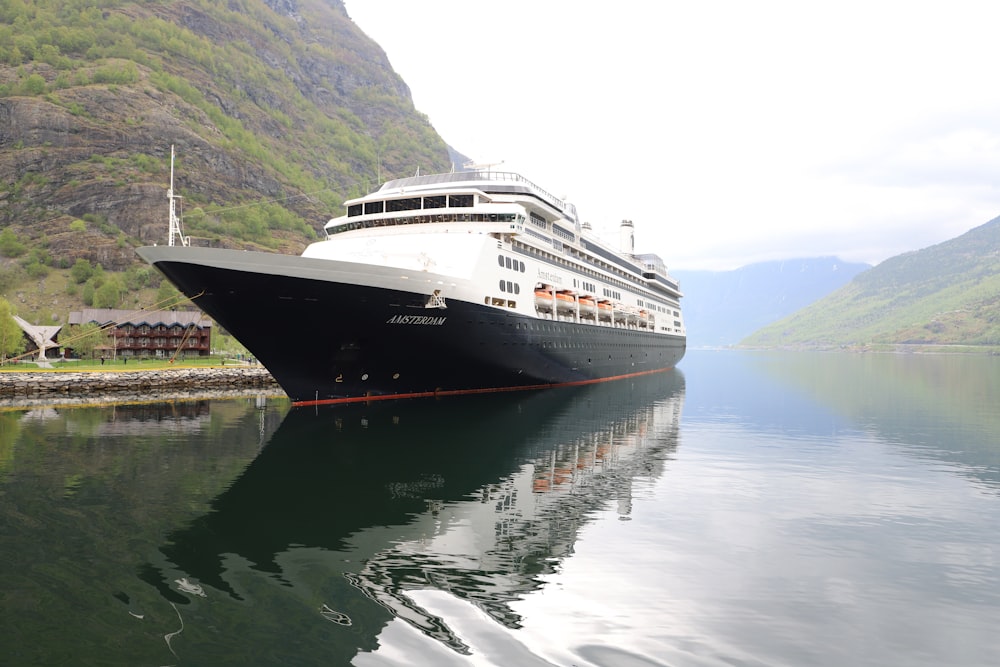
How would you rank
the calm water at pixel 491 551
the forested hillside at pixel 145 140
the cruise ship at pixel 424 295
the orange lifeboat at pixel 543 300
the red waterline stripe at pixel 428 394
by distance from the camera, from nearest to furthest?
the calm water at pixel 491 551 < the cruise ship at pixel 424 295 < the red waterline stripe at pixel 428 394 < the orange lifeboat at pixel 543 300 < the forested hillside at pixel 145 140

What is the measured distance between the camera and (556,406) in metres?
35.9

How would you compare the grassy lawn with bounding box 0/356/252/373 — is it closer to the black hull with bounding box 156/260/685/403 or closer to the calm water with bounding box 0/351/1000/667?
the black hull with bounding box 156/260/685/403

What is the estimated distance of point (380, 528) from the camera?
41.7 feet

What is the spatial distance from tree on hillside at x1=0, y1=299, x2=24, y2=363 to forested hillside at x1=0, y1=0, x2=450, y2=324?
39040mm

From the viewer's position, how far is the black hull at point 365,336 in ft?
88.8

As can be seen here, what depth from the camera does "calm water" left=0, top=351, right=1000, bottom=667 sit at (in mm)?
7742

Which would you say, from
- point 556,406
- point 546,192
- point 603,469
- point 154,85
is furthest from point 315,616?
point 154,85

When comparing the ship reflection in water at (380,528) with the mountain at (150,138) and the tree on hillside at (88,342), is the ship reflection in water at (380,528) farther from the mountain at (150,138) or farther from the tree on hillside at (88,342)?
the mountain at (150,138)

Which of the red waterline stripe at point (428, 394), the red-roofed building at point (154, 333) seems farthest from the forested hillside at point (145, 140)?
the red waterline stripe at point (428, 394)

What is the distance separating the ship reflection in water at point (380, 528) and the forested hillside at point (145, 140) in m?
90.7

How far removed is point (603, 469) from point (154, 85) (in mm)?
150748

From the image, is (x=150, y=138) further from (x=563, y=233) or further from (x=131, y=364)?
(x=563, y=233)

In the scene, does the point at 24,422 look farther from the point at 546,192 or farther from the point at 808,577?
the point at 546,192

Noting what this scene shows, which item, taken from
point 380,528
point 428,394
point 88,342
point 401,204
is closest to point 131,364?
point 88,342
